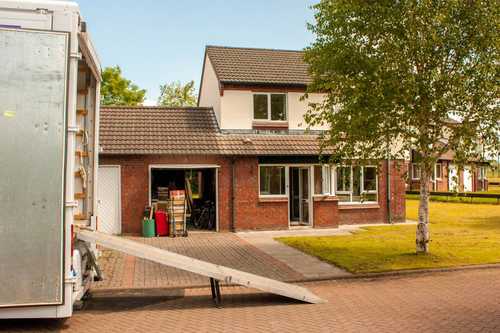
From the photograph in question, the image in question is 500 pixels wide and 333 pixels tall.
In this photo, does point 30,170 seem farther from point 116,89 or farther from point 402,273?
point 116,89

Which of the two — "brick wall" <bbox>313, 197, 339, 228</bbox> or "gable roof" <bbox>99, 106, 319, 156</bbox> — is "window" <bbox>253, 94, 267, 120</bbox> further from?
"brick wall" <bbox>313, 197, 339, 228</bbox>

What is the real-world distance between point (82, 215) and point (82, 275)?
4.95 feet

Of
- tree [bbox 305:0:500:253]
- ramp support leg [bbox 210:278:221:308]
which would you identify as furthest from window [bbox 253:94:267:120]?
ramp support leg [bbox 210:278:221:308]

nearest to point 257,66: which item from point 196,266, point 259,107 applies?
point 259,107

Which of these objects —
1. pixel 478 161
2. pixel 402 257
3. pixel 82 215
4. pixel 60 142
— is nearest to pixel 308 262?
pixel 402 257

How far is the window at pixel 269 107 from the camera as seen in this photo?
21359mm

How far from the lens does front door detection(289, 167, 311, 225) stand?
2128 cm

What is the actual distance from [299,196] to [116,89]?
34.4 meters

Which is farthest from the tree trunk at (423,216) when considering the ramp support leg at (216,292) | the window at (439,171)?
the window at (439,171)

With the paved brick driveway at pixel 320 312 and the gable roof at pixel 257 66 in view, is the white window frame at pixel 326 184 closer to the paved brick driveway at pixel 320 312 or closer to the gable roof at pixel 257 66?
the gable roof at pixel 257 66

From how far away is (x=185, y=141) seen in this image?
1972 cm

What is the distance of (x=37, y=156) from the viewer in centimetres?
648

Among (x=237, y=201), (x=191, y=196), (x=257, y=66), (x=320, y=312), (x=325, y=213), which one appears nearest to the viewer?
(x=320, y=312)

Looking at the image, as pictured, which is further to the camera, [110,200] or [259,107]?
[259,107]
